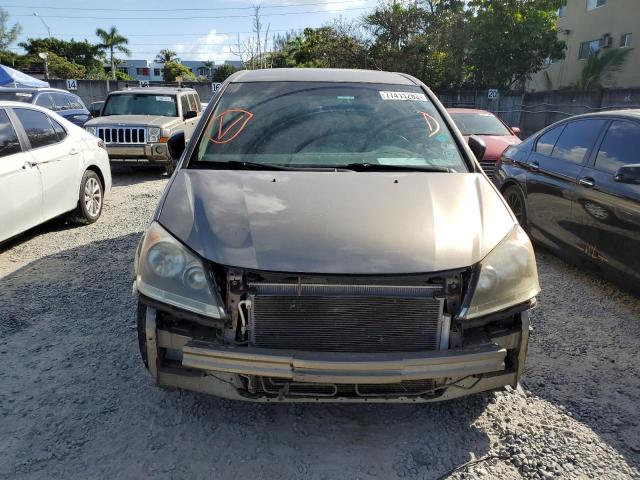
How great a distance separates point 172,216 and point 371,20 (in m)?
27.8

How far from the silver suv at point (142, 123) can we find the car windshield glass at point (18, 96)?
1836 mm

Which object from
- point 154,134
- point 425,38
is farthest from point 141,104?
point 425,38

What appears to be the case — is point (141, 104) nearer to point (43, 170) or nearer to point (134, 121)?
point (134, 121)

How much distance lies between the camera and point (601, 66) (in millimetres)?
24359

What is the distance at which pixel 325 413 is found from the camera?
2967 millimetres

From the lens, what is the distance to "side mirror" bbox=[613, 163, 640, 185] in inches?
160

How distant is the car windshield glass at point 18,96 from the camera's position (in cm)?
1162

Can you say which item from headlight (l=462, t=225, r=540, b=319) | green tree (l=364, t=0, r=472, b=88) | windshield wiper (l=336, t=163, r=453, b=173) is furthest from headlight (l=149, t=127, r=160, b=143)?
green tree (l=364, t=0, r=472, b=88)

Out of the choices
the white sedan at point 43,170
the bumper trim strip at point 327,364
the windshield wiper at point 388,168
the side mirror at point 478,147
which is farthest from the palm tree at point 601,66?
the bumper trim strip at point 327,364

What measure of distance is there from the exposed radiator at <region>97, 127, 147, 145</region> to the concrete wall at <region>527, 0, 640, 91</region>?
78.6ft

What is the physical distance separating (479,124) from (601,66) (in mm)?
17791

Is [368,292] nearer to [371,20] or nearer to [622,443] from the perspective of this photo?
[622,443]

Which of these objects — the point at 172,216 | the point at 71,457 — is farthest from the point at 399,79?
the point at 71,457

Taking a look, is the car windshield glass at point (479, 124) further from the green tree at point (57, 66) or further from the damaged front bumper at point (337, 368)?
the green tree at point (57, 66)
